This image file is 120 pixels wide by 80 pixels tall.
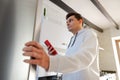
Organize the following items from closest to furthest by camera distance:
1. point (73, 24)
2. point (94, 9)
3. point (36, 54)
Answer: point (36, 54), point (73, 24), point (94, 9)

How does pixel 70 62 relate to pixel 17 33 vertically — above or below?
below

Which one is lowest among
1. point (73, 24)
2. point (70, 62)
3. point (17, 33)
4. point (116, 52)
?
point (70, 62)

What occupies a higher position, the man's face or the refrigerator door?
the man's face

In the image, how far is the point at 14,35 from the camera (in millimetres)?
458

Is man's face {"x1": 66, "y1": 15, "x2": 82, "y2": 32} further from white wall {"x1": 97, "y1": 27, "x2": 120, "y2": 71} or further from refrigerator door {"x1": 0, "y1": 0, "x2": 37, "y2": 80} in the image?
white wall {"x1": 97, "y1": 27, "x2": 120, "y2": 71}

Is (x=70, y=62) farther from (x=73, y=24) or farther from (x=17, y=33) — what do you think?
(x=73, y=24)

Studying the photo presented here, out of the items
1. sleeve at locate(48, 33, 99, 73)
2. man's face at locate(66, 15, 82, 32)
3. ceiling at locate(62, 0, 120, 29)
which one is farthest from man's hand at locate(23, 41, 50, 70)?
ceiling at locate(62, 0, 120, 29)

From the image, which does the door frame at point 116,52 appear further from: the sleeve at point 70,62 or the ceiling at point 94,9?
the sleeve at point 70,62

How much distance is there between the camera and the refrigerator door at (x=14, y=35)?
0.43m

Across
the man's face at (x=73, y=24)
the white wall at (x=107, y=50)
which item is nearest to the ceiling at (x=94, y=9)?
the white wall at (x=107, y=50)

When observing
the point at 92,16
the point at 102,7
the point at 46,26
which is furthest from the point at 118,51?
the point at 46,26

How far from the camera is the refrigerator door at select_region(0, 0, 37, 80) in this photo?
43 cm

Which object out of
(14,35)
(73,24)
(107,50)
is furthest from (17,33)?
(107,50)

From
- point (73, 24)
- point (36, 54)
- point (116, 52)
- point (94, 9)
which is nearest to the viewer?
point (36, 54)
